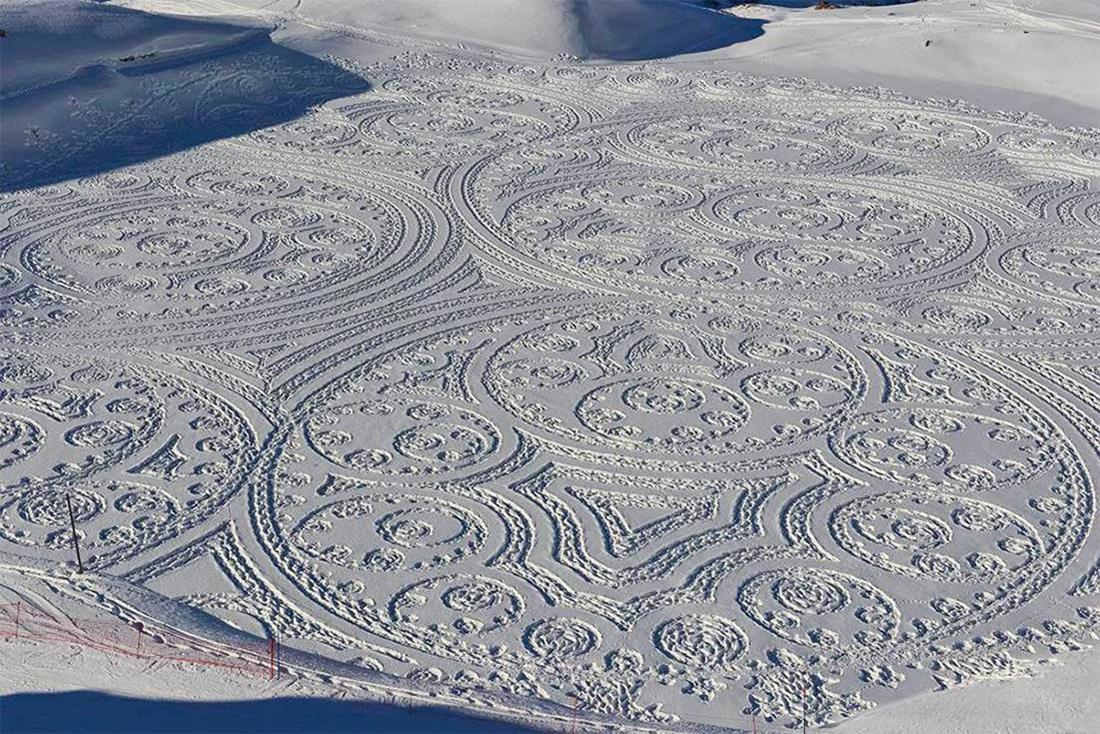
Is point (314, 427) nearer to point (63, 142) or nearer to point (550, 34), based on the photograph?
point (63, 142)

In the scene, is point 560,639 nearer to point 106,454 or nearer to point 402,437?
point 402,437

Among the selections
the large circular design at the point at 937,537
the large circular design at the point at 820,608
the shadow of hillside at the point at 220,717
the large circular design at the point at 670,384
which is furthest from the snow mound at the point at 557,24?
the shadow of hillside at the point at 220,717

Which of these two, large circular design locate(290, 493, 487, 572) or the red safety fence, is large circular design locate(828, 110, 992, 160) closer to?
large circular design locate(290, 493, 487, 572)

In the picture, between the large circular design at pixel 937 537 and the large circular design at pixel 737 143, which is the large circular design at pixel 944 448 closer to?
the large circular design at pixel 937 537

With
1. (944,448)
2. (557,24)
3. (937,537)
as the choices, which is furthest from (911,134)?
(937,537)

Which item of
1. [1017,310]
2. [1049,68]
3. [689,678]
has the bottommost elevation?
[689,678]

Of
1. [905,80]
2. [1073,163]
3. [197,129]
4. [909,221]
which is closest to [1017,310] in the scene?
[909,221]
